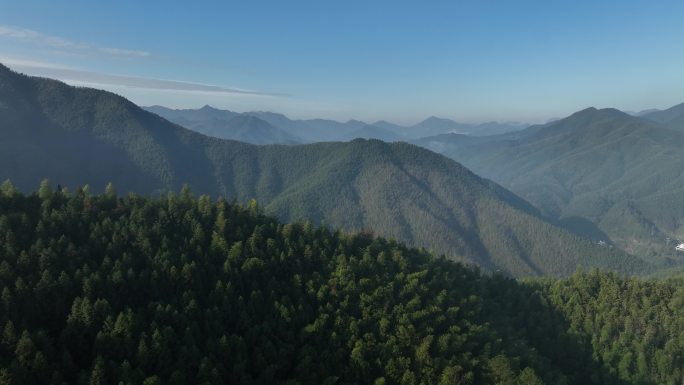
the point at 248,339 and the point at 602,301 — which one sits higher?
the point at 248,339

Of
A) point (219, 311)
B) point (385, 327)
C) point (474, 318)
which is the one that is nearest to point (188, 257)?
point (219, 311)

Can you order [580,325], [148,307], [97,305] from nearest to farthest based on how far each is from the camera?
1. [97,305]
2. [148,307]
3. [580,325]

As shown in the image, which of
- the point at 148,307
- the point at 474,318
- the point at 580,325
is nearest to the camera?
the point at 148,307

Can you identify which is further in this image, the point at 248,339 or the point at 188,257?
the point at 188,257

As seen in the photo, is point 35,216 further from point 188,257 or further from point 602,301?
point 602,301

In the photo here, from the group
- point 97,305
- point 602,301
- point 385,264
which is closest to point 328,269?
point 385,264

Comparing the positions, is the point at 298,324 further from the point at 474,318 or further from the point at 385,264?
the point at 474,318

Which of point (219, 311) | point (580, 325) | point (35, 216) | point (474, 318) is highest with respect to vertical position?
point (35, 216)
